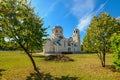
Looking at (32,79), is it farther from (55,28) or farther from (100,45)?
(55,28)

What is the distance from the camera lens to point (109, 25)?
86.8ft

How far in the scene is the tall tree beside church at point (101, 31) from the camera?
86.4 ft

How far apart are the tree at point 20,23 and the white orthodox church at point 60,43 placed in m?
61.0

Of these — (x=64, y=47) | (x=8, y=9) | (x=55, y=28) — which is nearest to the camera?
(x=8, y=9)

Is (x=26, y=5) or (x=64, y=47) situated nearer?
(x=26, y=5)

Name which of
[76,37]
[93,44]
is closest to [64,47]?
[76,37]

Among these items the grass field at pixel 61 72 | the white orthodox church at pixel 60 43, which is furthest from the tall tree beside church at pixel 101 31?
the white orthodox church at pixel 60 43

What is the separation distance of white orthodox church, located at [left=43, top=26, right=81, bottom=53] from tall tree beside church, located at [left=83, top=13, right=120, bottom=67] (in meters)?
57.0

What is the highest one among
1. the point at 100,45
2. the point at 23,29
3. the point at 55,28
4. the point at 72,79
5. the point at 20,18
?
the point at 55,28

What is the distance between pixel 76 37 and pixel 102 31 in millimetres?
74499

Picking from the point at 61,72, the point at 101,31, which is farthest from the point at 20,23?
the point at 101,31

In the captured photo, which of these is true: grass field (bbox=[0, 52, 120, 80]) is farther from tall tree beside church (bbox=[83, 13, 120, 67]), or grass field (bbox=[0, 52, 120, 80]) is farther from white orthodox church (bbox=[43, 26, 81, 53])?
white orthodox church (bbox=[43, 26, 81, 53])

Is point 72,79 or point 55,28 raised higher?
point 55,28

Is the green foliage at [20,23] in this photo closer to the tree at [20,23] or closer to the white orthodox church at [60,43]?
the tree at [20,23]
